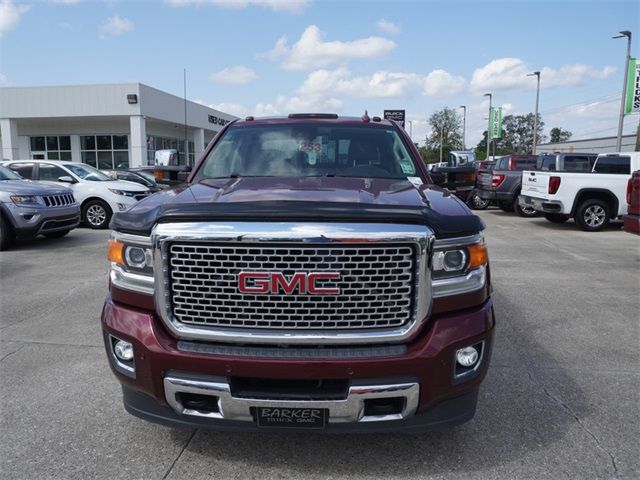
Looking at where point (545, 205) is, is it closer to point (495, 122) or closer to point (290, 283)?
point (290, 283)

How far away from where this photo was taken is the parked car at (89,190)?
472 inches

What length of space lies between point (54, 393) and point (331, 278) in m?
2.41

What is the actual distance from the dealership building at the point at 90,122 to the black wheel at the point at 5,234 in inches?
705

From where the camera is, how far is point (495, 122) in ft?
154

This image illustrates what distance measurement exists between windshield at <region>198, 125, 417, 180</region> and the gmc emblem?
1436 millimetres

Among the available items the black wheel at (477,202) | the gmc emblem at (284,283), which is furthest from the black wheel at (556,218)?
the gmc emblem at (284,283)

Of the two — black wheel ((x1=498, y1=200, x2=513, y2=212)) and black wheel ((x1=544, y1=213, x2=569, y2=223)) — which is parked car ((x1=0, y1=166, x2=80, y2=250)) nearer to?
black wheel ((x1=544, y1=213, x2=569, y2=223))

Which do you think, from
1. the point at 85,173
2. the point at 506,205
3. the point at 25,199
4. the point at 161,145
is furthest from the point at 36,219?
the point at 161,145

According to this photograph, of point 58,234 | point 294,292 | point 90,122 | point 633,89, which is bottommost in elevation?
point 58,234

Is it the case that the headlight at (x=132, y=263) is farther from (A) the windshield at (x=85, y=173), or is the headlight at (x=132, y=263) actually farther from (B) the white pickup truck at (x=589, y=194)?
(B) the white pickup truck at (x=589, y=194)

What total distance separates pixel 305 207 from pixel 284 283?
361 mm

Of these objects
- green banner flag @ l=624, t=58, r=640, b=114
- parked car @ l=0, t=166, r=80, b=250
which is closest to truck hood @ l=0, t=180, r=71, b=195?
parked car @ l=0, t=166, r=80, b=250

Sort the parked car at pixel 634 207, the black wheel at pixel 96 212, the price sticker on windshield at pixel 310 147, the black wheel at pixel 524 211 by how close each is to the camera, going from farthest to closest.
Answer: the black wheel at pixel 524 211, the black wheel at pixel 96 212, the parked car at pixel 634 207, the price sticker on windshield at pixel 310 147

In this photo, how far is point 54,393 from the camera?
3525mm
